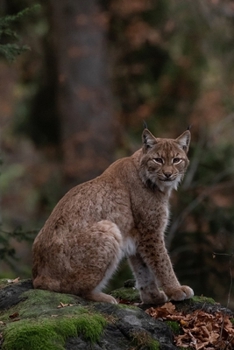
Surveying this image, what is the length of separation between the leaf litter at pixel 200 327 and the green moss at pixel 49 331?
89cm

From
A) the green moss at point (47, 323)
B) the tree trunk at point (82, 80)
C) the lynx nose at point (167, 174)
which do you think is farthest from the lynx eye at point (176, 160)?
the tree trunk at point (82, 80)

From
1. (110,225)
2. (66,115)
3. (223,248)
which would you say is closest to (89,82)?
(66,115)

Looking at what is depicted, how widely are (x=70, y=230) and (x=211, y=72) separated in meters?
12.1

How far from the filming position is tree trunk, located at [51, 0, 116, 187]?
619 inches

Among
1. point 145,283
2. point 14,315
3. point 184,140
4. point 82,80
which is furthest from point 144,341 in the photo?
point 82,80

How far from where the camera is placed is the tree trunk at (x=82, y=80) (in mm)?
15711

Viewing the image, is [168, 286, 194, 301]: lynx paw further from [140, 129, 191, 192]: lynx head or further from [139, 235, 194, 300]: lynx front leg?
[140, 129, 191, 192]: lynx head

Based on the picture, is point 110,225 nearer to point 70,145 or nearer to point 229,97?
point 70,145

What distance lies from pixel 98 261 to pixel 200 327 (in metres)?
1.02

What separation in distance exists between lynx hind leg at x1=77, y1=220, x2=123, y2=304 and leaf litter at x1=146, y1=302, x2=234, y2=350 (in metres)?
0.53

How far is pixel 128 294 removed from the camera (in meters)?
7.79

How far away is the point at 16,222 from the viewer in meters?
17.8

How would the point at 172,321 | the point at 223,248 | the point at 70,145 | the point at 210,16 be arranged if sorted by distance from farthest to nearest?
the point at 210,16 < the point at 70,145 < the point at 223,248 < the point at 172,321

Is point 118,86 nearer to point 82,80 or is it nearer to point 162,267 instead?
point 82,80
